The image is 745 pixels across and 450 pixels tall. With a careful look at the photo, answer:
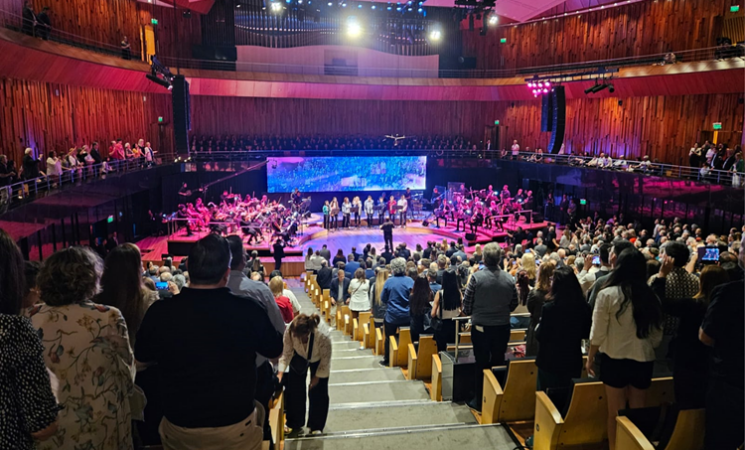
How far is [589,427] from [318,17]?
2143cm

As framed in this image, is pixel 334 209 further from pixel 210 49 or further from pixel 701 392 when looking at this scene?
pixel 701 392

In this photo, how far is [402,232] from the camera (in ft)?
62.3

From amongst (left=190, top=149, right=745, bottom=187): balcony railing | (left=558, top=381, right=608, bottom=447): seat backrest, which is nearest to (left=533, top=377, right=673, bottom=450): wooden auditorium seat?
(left=558, top=381, right=608, bottom=447): seat backrest

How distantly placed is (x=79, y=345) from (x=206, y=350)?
1.67 feet

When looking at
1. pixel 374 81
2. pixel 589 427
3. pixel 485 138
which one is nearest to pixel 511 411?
pixel 589 427

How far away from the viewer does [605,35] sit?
2022cm

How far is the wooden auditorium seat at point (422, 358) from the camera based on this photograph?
568 cm

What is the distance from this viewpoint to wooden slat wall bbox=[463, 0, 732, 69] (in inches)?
672

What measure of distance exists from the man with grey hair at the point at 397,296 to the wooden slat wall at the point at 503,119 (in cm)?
1393

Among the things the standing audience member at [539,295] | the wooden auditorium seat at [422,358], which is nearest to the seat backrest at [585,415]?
the standing audience member at [539,295]

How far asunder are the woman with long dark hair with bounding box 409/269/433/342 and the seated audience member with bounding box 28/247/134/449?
3849 millimetres

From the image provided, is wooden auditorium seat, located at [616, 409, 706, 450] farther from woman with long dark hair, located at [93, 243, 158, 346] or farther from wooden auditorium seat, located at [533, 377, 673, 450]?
woman with long dark hair, located at [93, 243, 158, 346]

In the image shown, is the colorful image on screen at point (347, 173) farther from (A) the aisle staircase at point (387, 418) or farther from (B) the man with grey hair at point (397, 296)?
(B) the man with grey hair at point (397, 296)

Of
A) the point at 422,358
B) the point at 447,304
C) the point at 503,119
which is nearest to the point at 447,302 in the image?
the point at 447,304
